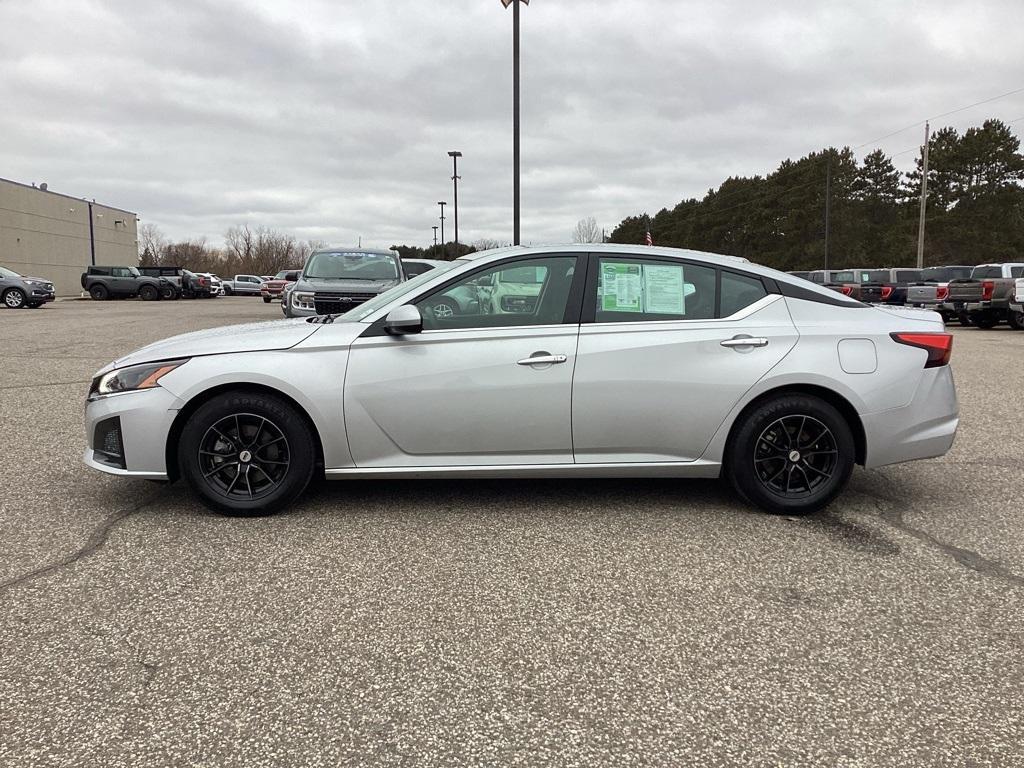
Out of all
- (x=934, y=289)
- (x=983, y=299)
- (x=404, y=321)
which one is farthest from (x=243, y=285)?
(x=404, y=321)

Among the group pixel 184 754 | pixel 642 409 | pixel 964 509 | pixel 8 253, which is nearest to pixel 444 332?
pixel 642 409

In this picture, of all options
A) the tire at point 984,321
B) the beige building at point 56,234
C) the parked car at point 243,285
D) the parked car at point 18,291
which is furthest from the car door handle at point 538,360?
the parked car at point 243,285

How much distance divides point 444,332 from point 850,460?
91.6 inches

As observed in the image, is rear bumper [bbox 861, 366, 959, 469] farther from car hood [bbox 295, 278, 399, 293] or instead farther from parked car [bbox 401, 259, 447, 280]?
parked car [bbox 401, 259, 447, 280]

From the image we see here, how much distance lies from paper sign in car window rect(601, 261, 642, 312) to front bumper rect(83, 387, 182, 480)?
237 centimetres

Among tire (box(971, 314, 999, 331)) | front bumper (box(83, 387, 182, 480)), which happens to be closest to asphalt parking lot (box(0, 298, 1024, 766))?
front bumper (box(83, 387, 182, 480))

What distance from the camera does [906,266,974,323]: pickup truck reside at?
2270cm

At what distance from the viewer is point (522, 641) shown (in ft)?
9.42

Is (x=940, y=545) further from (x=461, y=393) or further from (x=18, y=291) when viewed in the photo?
(x=18, y=291)

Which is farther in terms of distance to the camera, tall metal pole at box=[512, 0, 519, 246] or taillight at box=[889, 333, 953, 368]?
tall metal pole at box=[512, 0, 519, 246]

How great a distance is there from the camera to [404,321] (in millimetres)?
4082

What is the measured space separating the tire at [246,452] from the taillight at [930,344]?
331 centimetres

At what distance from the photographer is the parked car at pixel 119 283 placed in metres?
41.1

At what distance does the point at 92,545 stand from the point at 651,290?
320 centimetres
